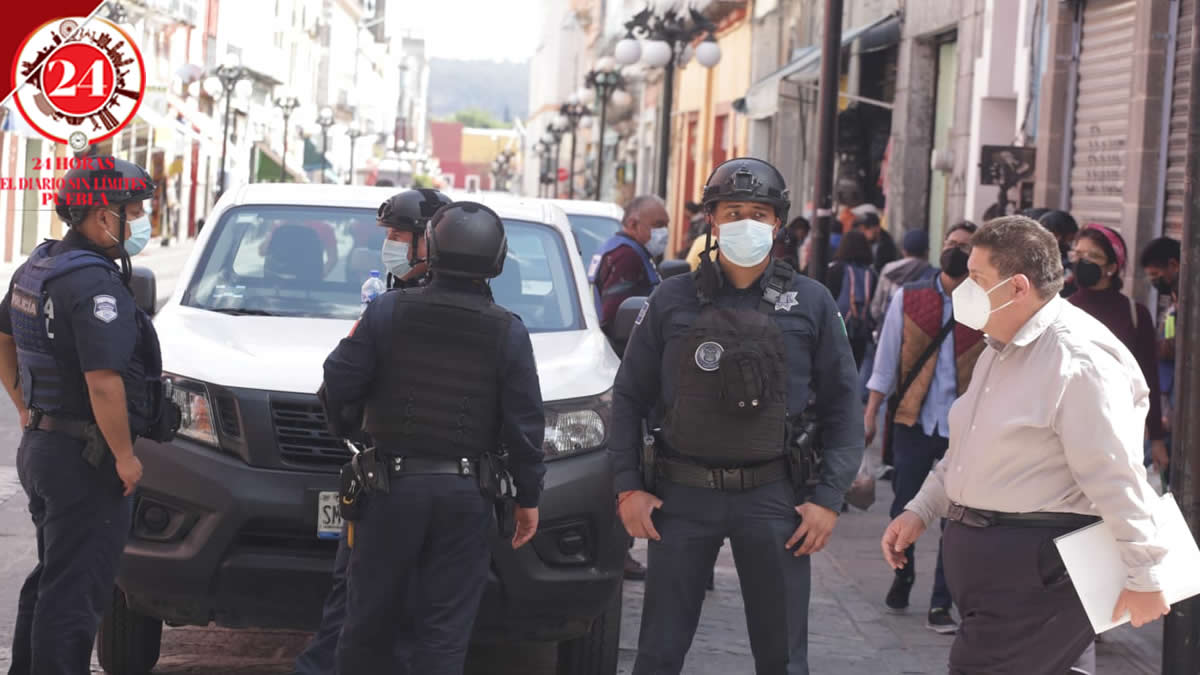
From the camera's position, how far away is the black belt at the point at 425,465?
200 inches

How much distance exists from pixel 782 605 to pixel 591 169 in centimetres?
7139

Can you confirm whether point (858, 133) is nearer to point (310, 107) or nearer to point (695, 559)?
point (695, 559)

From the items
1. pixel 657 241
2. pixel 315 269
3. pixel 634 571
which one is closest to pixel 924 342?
pixel 634 571

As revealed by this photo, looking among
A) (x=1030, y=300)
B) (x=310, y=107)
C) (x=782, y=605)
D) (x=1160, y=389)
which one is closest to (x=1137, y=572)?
(x=1030, y=300)

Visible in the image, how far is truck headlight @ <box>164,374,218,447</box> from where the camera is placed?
6.16 meters

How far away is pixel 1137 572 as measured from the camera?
14.3ft

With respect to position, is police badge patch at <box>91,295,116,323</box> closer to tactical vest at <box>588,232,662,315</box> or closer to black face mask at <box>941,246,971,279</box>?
black face mask at <box>941,246,971,279</box>

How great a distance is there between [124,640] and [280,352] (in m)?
1.15

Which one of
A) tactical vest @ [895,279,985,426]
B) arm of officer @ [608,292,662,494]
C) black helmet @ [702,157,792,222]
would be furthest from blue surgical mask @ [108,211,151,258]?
tactical vest @ [895,279,985,426]

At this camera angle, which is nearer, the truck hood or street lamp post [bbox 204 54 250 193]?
the truck hood

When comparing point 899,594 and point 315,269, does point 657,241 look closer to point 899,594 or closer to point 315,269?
point 899,594

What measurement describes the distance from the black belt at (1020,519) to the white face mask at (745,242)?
3.09 feet

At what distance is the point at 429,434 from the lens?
5074 millimetres

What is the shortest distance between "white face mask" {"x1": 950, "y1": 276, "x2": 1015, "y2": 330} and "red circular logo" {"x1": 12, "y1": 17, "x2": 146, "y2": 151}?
1906 centimetres
